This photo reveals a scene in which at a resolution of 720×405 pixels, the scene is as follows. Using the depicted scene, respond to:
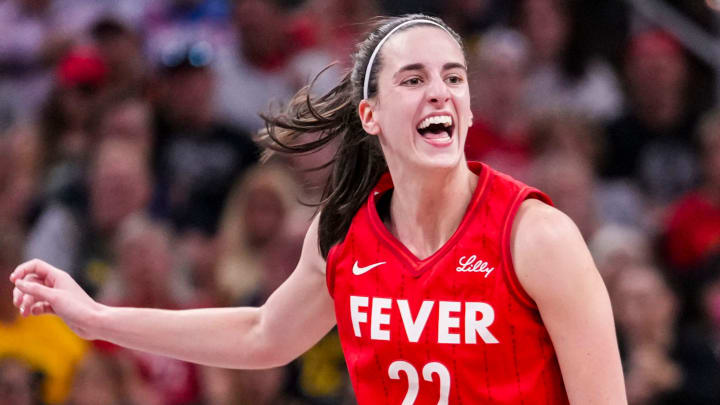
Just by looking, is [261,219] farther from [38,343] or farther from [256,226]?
[38,343]

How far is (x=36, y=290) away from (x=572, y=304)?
145cm

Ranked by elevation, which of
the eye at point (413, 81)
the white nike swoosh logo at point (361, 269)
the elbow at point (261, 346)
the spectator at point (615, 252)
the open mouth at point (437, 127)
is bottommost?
the elbow at point (261, 346)

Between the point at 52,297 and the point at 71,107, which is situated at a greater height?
the point at 71,107

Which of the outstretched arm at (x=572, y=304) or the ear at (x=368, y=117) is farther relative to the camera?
the ear at (x=368, y=117)

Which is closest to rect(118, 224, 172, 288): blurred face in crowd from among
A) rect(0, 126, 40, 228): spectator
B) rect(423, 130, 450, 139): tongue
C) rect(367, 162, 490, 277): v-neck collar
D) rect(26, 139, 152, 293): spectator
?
rect(26, 139, 152, 293): spectator

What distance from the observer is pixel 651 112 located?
624cm

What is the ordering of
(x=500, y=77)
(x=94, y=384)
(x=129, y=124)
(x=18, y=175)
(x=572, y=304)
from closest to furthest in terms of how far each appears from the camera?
(x=572, y=304) < (x=94, y=384) < (x=129, y=124) < (x=18, y=175) < (x=500, y=77)

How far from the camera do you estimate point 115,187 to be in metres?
5.76

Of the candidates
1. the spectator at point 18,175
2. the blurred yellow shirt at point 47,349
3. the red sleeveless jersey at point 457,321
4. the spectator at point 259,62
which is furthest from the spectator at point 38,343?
the red sleeveless jersey at point 457,321

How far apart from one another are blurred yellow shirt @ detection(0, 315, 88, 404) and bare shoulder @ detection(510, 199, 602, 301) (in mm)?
2858

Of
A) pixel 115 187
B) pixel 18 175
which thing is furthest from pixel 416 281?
pixel 18 175

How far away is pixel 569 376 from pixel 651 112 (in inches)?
147

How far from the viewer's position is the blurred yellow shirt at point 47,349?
5012mm

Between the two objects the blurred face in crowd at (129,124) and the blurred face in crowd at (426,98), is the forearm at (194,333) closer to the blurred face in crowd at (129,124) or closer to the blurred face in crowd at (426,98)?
the blurred face in crowd at (426,98)
